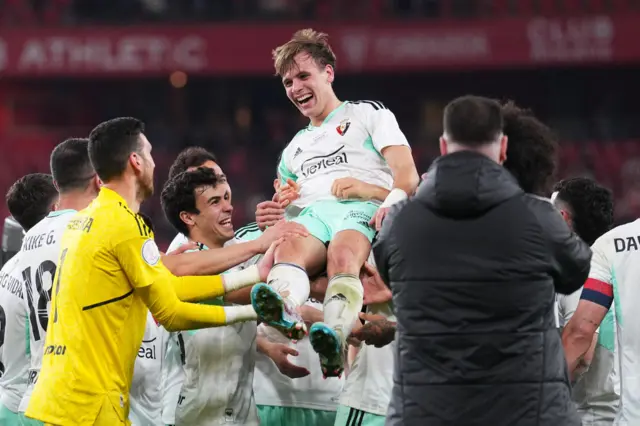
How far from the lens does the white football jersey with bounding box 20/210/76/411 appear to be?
6.34 m

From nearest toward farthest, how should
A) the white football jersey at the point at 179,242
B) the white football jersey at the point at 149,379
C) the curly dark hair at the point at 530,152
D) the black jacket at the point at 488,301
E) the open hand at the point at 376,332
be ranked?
the black jacket at the point at 488,301 → the curly dark hair at the point at 530,152 → the open hand at the point at 376,332 → the white football jersey at the point at 179,242 → the white football jersey at the point at 149,379

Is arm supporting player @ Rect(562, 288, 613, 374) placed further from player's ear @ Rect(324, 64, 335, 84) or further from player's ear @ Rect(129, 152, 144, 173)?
player's ear @ Rect(129, 152, 144, 173)

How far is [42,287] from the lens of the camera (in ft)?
21.1

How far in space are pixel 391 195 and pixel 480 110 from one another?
1505 mm

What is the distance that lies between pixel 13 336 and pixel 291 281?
213 centimetres

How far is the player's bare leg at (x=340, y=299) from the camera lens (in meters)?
5.03

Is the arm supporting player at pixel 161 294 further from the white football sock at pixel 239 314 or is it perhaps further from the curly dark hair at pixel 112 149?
the curly dark hair at pixel 112 149

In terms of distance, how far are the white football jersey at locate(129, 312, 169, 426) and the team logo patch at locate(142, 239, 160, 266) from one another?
197 cm

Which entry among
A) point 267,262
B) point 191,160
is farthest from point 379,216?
point 191,160

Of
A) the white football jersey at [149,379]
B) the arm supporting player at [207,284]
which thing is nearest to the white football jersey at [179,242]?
the white football jersey at [149,379]

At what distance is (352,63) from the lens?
69.5ft

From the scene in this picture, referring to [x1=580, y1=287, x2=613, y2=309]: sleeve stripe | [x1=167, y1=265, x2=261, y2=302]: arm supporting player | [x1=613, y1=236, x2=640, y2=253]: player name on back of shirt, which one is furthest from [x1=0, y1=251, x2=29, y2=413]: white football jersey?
[x1=613, y1=236, x2=640, y2=253]: player name on back of shirt

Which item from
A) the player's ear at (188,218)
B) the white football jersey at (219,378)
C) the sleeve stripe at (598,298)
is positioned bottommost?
the white football jersey at (219,378)

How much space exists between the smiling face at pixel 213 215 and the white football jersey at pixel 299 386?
2.59 ft
